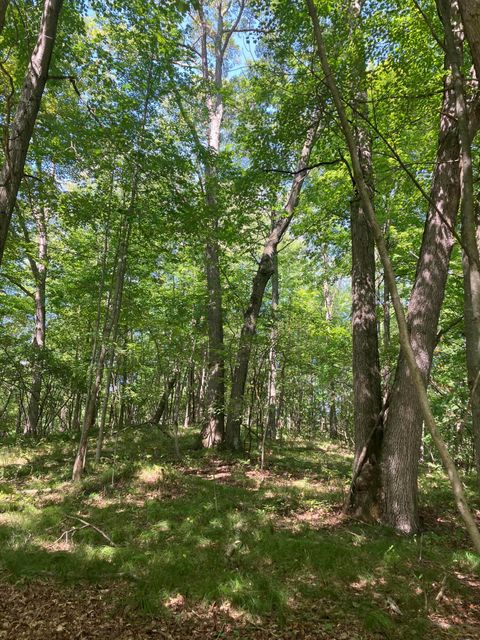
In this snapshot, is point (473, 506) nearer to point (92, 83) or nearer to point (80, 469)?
point (80, 469)

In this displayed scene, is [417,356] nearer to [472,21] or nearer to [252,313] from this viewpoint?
[472,21]

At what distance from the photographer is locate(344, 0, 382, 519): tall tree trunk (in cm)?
542

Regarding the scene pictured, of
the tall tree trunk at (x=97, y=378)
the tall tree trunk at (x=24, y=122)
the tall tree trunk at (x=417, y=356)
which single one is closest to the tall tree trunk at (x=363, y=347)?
the tall tree trunk at (x=417, y=356)

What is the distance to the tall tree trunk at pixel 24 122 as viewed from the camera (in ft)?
11.2

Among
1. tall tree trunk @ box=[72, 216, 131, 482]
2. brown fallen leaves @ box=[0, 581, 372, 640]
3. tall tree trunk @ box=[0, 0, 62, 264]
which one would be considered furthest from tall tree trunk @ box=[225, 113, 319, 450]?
tall tree trunk @ box=[0, 0, 62, 264]

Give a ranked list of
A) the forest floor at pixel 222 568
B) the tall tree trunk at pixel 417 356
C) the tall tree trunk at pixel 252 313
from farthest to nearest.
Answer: the tall tree trunk at pixel 252 313 → the tall tree trunk at pixel 417 356 → the forest floor at pixel 222 568

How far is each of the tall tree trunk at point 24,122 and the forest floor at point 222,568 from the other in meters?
3.38

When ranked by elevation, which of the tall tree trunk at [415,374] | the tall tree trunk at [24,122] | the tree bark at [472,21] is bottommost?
the tall tree trunk at [415,374]

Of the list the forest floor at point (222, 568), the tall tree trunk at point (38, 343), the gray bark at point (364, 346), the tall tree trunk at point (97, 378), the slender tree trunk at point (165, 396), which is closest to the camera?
the forest floor at point (222, 568)

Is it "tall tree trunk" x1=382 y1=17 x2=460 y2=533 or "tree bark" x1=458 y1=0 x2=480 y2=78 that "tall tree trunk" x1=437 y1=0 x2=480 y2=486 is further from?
"tall tree trunk" x1=382 y1=17 x2=460 y2=533

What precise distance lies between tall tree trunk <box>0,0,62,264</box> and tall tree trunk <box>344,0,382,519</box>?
3.73m

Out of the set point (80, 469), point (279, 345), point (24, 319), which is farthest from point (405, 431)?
point (24, 319)

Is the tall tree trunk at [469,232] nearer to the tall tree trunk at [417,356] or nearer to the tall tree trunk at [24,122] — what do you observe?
the tall tree trunk at [24,122]

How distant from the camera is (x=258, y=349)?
1034cm
